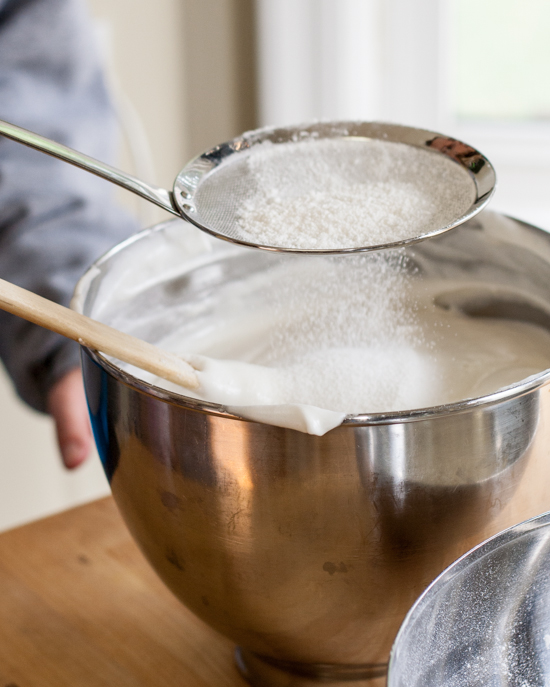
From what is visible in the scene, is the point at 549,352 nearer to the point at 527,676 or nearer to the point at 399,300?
the point at 399,300

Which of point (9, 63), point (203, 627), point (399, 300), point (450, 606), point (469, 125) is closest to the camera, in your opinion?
point (450, 606)

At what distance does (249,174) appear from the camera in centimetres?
40

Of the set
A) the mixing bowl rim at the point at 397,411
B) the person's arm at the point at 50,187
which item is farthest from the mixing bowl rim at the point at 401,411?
the person's arm at the point at 50,187

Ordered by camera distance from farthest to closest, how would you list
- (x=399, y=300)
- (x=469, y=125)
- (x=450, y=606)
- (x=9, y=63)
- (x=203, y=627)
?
(x=469, y=125), (x=9, y=63), (x=399, y=300), (x=203, y=627), (x=450, y=606)

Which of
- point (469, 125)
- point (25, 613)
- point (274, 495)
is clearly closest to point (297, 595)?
point (274, 495)

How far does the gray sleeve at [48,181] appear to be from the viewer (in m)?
0.58

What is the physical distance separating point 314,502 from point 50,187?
1.53ft

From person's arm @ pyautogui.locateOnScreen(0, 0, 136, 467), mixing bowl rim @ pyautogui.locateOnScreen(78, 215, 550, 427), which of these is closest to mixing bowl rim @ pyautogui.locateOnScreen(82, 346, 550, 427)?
mixing bowl rim @ pyautogui.locateOnScreen(78, 215, 550, 427)

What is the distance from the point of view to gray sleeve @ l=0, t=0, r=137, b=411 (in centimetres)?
58

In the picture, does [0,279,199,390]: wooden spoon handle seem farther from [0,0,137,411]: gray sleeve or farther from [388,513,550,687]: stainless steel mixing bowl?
[0,0,137,411]: gray sleeve

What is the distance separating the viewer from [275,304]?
1.70 feet

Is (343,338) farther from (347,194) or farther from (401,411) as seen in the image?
(401,411)

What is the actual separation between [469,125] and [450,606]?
1.07 metres

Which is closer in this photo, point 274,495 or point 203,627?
point 274,495
